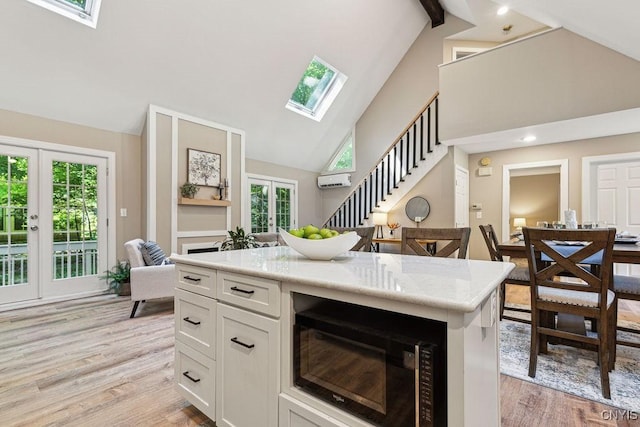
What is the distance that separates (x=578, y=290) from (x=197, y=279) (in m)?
2.23

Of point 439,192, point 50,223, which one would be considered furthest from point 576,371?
point 50,223

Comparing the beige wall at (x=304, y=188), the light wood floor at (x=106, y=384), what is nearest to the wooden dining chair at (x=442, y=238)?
the light wood floor at (x=106, y=384)

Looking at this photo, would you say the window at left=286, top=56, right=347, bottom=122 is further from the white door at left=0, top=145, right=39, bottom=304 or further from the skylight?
the white door at left=0, top=145, right=39, bottom=304

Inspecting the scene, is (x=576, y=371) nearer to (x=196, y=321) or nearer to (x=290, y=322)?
(x=290, y=322)

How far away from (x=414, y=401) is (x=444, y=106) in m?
4.88

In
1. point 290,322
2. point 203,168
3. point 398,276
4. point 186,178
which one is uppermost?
point 203,168

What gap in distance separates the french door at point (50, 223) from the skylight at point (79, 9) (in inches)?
64.5

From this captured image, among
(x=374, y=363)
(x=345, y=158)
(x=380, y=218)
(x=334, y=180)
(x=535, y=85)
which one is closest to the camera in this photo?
(x=374, y=363)

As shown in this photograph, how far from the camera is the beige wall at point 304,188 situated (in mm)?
6473

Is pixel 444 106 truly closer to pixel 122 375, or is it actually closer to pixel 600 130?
pixel 600 130

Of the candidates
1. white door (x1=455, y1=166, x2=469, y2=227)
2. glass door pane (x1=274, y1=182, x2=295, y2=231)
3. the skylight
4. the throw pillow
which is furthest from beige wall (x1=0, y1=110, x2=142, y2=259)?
white door (x1=455, y1=166, x2=469, y2=227)

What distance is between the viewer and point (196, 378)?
61.5 inches

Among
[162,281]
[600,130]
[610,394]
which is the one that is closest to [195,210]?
[162,281]

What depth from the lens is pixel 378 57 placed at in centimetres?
615
